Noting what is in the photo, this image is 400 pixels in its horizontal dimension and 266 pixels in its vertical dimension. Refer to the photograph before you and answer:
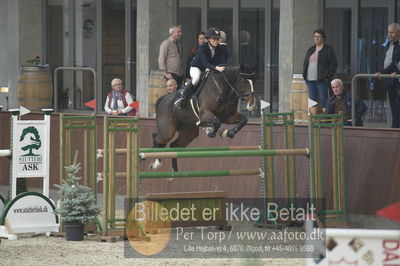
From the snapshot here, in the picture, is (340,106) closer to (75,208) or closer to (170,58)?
(170,58)

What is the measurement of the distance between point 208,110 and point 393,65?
3.47m

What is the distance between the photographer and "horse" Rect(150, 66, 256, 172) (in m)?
16.7

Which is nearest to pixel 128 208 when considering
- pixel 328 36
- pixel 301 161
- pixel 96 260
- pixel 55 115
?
pixel 96 260

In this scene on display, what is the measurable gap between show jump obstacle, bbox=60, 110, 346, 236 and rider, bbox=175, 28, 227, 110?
1.31 meters

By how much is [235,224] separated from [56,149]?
4901mm

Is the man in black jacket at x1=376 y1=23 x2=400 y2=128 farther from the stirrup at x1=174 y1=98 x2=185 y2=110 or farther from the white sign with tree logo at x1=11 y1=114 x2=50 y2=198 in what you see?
the white sign with tree logo at x1=11 y1=114 x2=50 y2=198

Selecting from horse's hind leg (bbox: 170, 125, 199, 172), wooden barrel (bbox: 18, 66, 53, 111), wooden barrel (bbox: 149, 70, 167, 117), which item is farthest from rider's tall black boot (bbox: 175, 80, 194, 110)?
wooden barrel (bbox: 18, 66, 53, 111)

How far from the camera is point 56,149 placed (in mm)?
20078

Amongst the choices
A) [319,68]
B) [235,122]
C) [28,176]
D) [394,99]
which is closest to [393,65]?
[394,99]

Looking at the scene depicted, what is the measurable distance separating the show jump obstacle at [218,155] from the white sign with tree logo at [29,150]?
0.48m

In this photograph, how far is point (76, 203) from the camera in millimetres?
14250

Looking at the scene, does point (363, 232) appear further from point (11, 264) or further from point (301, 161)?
point (301, 161)

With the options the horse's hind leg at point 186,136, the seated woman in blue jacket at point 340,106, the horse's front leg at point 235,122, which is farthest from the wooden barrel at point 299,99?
the horse's front leg at point 235,122

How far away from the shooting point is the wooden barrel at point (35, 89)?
1080 inches
